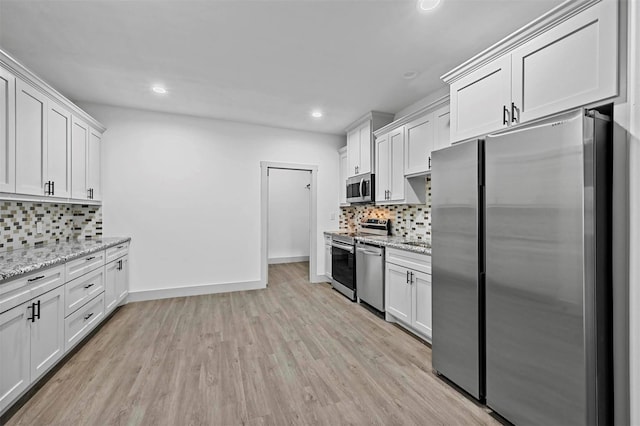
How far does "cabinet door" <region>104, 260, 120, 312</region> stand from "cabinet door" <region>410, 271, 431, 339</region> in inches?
134

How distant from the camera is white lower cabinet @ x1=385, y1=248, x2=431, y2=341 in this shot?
271 centimetres

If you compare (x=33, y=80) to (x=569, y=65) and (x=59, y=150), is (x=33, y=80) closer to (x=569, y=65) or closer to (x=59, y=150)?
(x=59, y=150)

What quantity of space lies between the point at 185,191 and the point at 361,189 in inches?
108

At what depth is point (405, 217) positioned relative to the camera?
4031 mm

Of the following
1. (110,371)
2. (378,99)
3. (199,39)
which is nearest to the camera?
(110,371)

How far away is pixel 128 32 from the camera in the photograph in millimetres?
2303

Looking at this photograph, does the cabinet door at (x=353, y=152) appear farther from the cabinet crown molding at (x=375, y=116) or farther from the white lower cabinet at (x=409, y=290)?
the white lower cabinet at (x=409, y=290)

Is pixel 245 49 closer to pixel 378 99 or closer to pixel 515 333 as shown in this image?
pixel 378 99

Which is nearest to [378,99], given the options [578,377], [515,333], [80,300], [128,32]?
[128,32]

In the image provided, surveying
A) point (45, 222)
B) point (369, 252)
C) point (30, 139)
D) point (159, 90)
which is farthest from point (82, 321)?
point (369, 252)

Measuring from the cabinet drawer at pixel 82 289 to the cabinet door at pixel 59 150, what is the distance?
91 cm

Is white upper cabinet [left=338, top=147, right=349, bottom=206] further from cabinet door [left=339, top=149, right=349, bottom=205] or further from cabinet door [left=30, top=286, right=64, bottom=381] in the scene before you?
cabinet door [left=30, top=286, right=64, bottom=381]

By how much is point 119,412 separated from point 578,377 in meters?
2.63

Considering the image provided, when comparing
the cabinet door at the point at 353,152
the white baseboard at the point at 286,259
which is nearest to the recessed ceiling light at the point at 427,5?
the cabinet door at the point at 353,152
